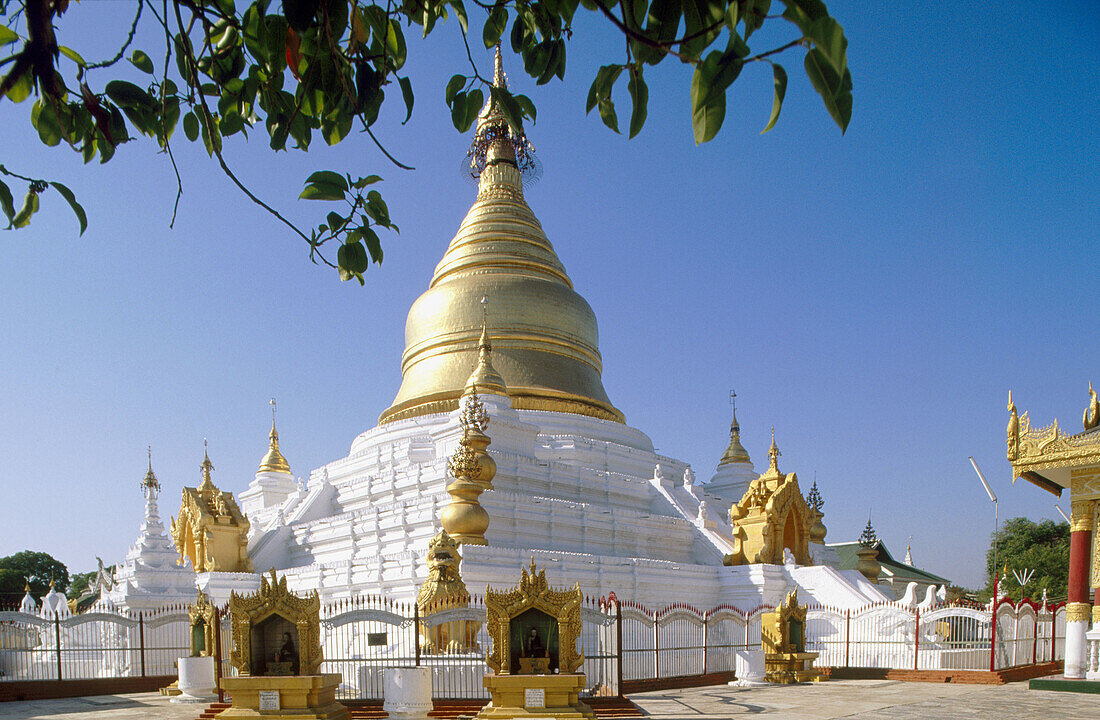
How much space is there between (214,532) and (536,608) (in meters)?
16.2

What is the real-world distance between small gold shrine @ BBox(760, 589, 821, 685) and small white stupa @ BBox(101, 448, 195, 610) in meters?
13.2

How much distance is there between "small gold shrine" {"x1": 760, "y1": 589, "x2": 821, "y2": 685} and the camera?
640 inches

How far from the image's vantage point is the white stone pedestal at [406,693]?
37.4 ft

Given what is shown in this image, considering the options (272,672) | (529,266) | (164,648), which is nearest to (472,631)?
(272,672)

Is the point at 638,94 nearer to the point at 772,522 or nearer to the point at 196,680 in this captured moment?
the point at 196,680

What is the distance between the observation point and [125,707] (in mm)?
13391

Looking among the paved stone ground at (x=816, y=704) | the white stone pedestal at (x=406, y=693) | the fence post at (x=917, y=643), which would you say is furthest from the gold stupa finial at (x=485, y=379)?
the white stone pedestal at (x=406, y=693)

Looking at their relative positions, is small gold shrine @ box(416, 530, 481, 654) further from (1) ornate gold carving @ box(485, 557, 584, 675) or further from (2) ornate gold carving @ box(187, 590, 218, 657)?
(2) ornate gold carving @ box(187, 590, 218, 657)

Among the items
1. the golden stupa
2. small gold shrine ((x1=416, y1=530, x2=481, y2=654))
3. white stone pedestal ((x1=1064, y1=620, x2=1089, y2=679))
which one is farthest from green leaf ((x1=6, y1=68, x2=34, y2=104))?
the golden stupa

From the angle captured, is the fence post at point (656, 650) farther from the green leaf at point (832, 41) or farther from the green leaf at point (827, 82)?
the green leaf at point (832, 41)

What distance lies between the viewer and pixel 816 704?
1249cm

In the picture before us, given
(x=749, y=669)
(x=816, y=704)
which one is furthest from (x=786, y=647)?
(x=816, y=704)

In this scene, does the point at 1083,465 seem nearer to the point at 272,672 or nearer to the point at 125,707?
the point at 272,672

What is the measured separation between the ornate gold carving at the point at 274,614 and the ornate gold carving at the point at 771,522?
1531 cm
